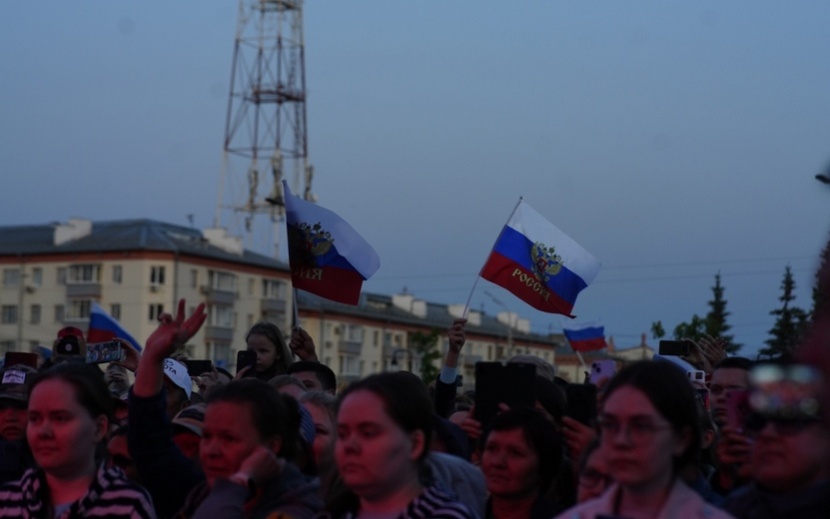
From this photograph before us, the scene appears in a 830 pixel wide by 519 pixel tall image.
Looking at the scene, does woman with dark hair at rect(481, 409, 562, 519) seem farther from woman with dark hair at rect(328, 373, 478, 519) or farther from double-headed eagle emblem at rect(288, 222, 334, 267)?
double-headed eagle emblem at rect(288, 222, 334, 267)

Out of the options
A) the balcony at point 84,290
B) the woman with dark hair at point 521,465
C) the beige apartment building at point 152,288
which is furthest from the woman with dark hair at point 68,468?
the balcony at point 84,290

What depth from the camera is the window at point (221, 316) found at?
106938mm

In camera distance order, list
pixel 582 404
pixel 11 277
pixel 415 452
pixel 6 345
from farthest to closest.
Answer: pixel 11 277 → pixel 6 345 → pixel 582 404 → pixel 415 452

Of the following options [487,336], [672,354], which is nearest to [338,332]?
[487,336]

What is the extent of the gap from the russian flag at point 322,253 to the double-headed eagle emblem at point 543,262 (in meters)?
1.48

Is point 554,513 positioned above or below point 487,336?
below

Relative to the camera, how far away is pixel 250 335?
10.2 m

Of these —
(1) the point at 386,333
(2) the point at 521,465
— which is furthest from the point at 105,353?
(1) the point at 386,333

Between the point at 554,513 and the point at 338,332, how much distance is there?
106m

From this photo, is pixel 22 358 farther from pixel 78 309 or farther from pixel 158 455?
pixel 78 309

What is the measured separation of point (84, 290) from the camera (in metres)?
103

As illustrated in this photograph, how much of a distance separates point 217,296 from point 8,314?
15.8 metres

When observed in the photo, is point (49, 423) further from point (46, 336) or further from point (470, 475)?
point (46, 336)

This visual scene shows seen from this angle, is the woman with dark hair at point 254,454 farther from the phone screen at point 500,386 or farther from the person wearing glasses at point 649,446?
the person wearing glasses at point 649,446
